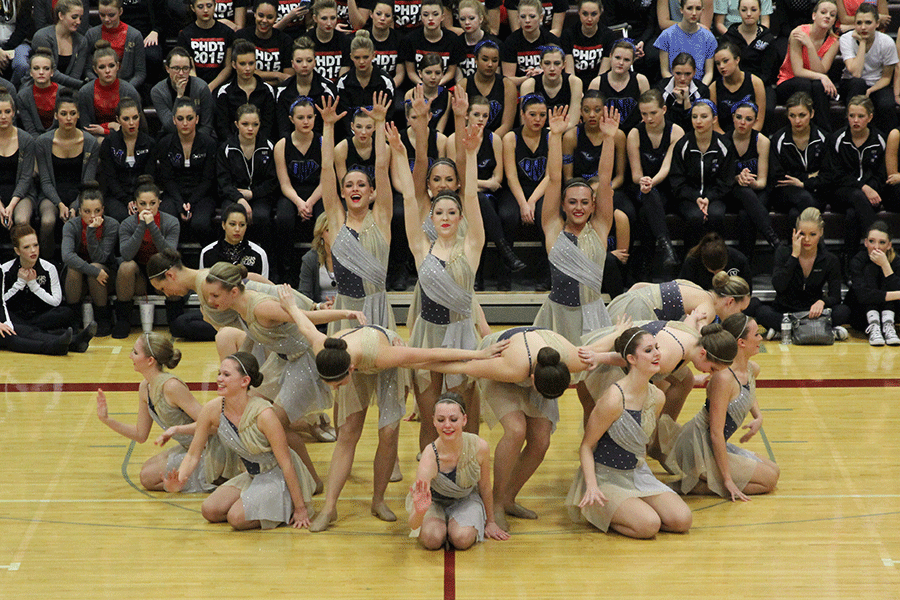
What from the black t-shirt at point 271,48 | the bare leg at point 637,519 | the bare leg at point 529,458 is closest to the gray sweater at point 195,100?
the black t-shirt at point 271,48

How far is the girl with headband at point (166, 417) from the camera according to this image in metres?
5.21

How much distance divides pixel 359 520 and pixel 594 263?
6.08 feet

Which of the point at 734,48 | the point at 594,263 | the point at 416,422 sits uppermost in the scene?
the point at 734,48

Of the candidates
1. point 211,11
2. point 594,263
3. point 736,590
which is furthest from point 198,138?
point 736,590

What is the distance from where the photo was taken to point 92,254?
7.61m

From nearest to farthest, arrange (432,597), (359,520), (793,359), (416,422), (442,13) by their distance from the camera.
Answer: (432,597) → (359,520) → (416,422) → (793,359) → (442,13)

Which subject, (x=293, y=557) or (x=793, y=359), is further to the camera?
(x=793, y=359)

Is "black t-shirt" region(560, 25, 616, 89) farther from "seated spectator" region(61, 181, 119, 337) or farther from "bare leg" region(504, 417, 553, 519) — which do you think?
"bare leg" region(504, 417, 553, 519)

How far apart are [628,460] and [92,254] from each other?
4489 mm

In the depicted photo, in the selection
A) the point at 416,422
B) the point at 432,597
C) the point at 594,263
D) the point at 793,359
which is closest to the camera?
the point at 432,597

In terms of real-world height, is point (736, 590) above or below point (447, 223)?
below

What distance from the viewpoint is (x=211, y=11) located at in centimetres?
861

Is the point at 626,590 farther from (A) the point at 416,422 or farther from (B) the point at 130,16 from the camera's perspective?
(B) the point at 130,16

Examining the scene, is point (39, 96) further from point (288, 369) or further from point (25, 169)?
point (288, 369)
